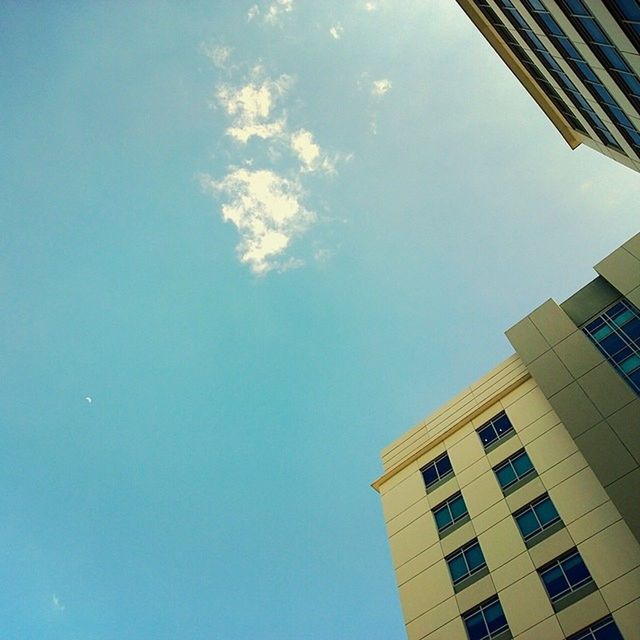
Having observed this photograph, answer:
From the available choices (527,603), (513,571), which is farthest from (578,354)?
(527,603)

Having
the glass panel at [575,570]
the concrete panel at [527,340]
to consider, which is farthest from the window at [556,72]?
the glass panel at [575,570]

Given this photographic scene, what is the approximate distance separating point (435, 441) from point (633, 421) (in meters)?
12.1

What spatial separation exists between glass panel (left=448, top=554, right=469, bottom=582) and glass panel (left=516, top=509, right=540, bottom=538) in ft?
10.6

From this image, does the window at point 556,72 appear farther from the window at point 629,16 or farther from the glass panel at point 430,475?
the glass panel at point 430,475

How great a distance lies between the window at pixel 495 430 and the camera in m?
29.8

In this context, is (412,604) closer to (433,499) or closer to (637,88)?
(433,499)

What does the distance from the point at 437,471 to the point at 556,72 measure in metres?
25.1

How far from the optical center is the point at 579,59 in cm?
2873

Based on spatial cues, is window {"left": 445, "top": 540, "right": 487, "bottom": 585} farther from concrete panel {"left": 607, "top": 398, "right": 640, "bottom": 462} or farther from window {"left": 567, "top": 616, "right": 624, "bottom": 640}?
concrete panel {"left": 607, "top": 398, "right": 640, "bottom": 462}

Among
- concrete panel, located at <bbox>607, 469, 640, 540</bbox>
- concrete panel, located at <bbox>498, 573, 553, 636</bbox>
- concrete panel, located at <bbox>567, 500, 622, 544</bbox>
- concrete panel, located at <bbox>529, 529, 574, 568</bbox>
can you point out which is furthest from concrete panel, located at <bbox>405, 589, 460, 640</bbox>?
concrete panel, located at <bbox>607, 469, 640, 540</bbox>

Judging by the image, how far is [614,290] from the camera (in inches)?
1196

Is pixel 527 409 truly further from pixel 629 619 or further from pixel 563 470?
pixel 629 619

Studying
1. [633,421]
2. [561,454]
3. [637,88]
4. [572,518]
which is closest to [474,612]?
[572,518]

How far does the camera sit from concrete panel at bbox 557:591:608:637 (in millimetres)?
20125
